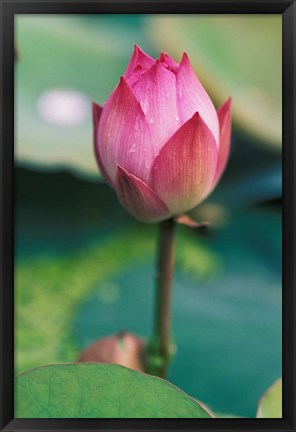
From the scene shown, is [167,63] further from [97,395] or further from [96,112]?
[97,395]

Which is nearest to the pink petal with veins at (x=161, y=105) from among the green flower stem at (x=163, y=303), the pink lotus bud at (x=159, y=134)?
the pink lotus bud at (x=159, y=134)

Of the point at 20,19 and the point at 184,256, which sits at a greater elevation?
the point at 20,19

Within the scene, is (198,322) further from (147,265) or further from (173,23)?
(173,23)

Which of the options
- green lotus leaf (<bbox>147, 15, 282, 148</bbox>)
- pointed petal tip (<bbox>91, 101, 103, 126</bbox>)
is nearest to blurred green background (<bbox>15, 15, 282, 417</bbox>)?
green lotus leaf (<bbox>147, 15, 282, 148</bbox>)

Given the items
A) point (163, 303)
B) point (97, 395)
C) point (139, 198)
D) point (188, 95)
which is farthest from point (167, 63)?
point (97, 395)

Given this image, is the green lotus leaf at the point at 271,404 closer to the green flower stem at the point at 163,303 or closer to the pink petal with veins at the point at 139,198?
the green flower stem at the point at 163,303

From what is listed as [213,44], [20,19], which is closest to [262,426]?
[213,44]

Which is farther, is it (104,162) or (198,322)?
(198,322)
